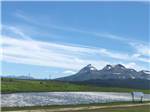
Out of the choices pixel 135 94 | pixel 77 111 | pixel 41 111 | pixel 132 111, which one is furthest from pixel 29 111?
pixel 135 94

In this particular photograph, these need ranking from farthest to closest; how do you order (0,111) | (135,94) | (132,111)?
(135,94) < (132,111) < (0,111)

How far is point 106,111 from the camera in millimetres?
64375

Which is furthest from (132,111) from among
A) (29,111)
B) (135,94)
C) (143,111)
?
(135,94)

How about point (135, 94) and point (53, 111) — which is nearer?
point (53, 111)

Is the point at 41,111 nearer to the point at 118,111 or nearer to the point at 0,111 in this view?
the point at 0,111

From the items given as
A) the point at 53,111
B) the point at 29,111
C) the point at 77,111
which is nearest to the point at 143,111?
the point at 77,111

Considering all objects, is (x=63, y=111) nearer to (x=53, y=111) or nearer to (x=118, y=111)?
(x=53, y=111)

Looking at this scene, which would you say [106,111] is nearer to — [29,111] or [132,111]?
[132,111]

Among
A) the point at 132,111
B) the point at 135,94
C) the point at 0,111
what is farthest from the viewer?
the point at 135,94

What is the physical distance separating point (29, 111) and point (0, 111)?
15.7 feet

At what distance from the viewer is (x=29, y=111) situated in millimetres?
62438

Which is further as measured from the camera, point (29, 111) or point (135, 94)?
point (135, 94)

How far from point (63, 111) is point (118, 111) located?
9509mm

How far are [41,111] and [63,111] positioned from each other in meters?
3.76
